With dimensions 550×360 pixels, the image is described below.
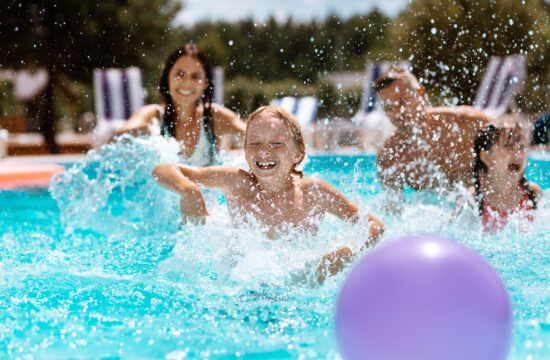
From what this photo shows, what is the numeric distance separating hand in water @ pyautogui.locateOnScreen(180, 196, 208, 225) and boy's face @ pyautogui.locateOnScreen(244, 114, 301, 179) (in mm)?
325

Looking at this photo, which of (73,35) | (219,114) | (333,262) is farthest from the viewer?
(73,35)

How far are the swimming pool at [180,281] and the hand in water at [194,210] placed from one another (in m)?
0.07

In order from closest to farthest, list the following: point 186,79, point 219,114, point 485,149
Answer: point 485,149, point 186,79, point 219,114

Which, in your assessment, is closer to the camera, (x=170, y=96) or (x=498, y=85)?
(x=170, y=96)

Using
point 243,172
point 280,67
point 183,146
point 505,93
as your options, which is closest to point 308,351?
point 243,172

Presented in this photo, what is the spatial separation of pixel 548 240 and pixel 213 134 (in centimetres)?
234

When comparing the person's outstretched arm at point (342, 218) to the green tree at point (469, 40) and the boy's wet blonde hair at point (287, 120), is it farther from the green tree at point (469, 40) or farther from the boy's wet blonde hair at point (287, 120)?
the green tree at point (469, 40)

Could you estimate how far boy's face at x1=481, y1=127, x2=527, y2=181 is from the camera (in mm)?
4523

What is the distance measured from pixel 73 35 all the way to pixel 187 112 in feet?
39.2

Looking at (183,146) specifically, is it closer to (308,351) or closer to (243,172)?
(243,172)

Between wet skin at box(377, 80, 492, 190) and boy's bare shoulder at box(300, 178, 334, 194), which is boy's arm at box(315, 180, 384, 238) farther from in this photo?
wet skin at box(377, 80, 492, 190)

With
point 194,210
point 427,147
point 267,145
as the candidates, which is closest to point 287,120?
point 267,145

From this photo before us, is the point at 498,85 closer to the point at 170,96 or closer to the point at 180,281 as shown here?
the point at 170,96

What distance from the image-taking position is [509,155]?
456cm
